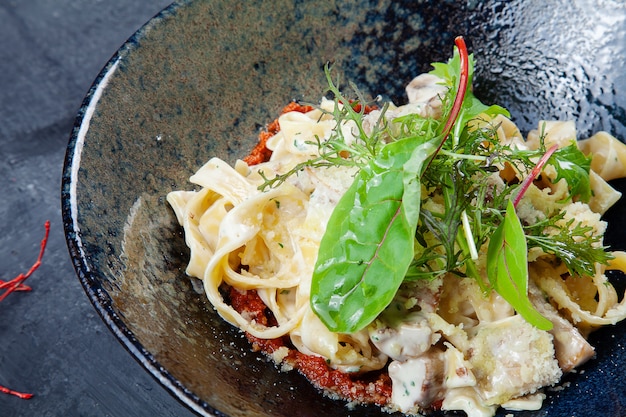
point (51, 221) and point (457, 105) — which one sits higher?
point (457, 105)

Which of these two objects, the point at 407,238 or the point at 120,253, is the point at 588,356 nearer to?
the point at 407,238

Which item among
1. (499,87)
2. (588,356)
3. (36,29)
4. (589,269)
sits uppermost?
(36,29)

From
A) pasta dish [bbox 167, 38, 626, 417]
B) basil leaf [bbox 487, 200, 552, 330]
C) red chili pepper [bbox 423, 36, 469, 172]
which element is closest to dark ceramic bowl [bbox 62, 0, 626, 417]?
pasta dish [bbox 167, 38, 626, 417]

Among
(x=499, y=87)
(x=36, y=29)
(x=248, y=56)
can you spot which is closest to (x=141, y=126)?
(x=248, y=56)

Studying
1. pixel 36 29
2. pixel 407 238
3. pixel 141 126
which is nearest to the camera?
pixel 407 238

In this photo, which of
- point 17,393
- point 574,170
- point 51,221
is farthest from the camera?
point 51,221

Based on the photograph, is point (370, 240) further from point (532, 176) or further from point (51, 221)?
point (51, 221)

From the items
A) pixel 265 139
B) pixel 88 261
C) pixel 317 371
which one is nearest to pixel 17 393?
pixel 88 261

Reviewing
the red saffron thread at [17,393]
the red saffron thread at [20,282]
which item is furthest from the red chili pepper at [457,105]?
the red saffron thread at [20,282]
